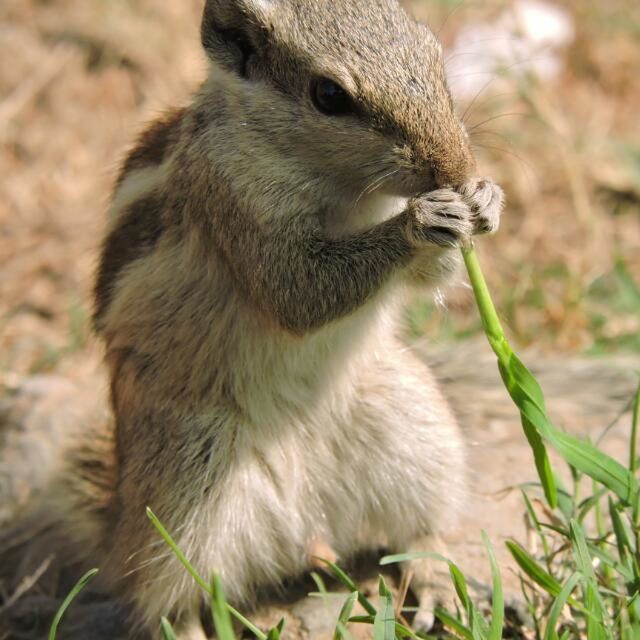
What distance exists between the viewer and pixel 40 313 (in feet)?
17.6

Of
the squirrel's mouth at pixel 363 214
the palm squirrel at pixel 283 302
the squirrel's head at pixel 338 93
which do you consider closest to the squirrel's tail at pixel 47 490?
the palm squirrel at pixel 283 302

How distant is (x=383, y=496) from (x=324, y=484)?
0.63ft

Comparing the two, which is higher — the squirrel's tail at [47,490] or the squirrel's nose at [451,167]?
the squirrel's nose at [451,167]

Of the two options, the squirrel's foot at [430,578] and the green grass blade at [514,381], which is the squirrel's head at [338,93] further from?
the squirrel's foot at [430,578]

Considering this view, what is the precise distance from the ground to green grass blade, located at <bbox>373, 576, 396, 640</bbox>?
925mm

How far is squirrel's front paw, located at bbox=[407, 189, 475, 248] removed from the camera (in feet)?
8.69

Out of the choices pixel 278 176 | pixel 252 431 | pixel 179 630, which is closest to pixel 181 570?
pixel 179 630

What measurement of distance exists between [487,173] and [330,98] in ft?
11.6

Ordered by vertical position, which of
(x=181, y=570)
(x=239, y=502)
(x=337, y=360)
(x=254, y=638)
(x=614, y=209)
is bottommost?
(x=254, y=638)

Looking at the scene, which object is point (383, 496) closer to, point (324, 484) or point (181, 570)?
point (324, 484)

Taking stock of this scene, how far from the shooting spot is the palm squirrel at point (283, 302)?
274 centimetres

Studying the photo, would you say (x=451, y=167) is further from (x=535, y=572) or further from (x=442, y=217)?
(x=535, y=572)

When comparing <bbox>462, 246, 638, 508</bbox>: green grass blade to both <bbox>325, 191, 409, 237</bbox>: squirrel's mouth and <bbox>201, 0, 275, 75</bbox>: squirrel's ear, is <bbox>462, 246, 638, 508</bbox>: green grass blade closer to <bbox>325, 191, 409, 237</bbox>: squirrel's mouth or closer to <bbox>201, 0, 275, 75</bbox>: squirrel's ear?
<bbox>325, 191, 409, 237</bbox>: squirrel's mouth

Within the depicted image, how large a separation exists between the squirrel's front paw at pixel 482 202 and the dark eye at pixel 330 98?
363 mm
